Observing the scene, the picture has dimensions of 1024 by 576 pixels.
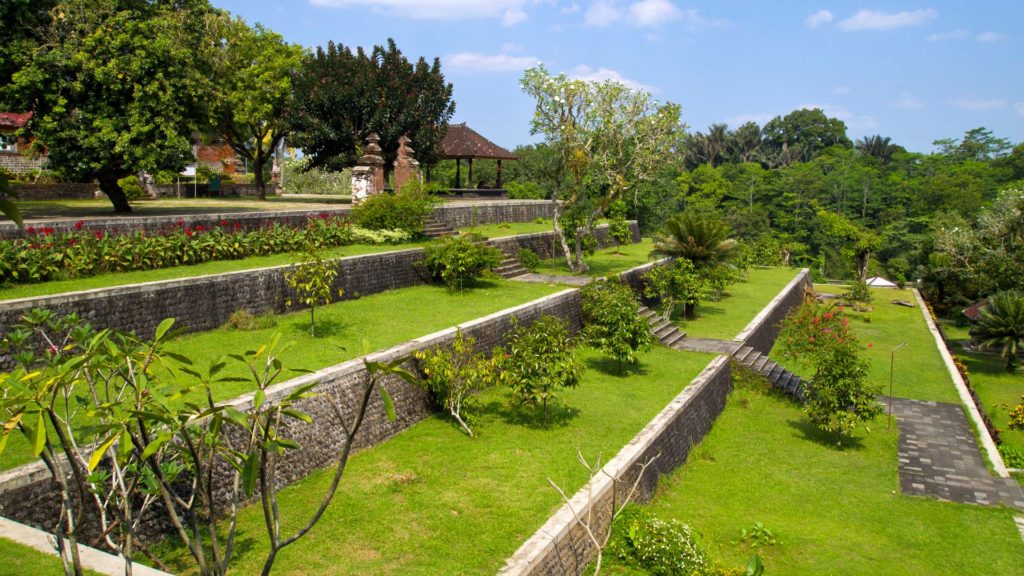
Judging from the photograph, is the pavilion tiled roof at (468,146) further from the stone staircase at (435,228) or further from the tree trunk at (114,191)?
the tree trunk at (114,191)

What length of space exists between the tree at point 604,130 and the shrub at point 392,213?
3.39 meters

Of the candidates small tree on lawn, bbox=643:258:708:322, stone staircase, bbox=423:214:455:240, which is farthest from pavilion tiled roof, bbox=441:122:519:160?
small tree on lawn, bbox=643:258:708:322

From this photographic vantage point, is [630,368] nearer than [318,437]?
No

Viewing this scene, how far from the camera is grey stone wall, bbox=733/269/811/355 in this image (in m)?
16.6

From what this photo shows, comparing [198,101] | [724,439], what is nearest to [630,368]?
[724,439]

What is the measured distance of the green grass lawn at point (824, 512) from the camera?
7832 mm

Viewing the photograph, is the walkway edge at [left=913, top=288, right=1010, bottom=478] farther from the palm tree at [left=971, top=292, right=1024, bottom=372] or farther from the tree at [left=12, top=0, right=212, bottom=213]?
the tree at [left=12, top=0, right=212, bottom=213]

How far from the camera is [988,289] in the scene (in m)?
24.0

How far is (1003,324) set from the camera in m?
18.7

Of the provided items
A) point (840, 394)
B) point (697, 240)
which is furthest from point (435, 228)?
point (840, 394)

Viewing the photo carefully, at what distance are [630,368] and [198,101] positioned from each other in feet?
35.9

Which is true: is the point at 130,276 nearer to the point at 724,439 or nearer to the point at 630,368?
the point at 630,368

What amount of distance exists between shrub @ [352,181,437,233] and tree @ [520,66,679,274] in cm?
339

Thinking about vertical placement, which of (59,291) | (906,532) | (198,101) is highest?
(198,101)
